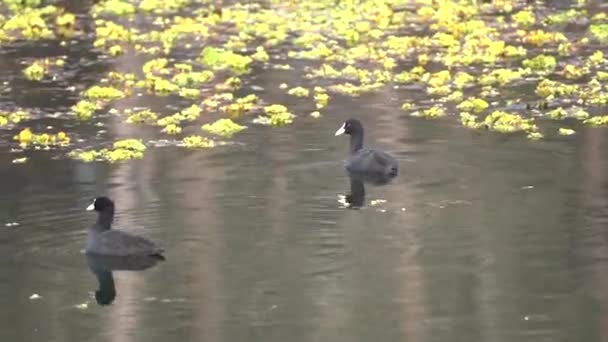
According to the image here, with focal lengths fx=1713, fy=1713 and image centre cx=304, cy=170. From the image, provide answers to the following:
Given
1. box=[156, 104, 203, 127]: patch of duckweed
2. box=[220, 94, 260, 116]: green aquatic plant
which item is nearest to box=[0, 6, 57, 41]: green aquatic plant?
box=[220, 94, 260, 116]: green aquatic plant

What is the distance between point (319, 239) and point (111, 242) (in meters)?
1.98

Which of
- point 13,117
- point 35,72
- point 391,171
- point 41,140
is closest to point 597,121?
point 391,171

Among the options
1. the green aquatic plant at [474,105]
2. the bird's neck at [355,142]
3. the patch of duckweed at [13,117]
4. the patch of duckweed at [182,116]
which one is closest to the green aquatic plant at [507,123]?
the green aquatic plant at [474,105]

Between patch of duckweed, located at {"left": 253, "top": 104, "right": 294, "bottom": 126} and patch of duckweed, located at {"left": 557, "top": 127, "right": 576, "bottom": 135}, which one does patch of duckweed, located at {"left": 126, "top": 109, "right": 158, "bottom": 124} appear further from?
patch of duckweed, located at {"left": 557, "top": 127, "right": 576, "bottom": 135}

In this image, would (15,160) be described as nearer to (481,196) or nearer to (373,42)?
(481,196)

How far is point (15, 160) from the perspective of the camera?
20094 mm

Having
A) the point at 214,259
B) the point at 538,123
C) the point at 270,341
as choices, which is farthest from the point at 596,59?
the point at 270,341

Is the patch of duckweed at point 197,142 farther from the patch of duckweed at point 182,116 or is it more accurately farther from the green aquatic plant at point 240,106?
the green aquatic plant at point 240,106

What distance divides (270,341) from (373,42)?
49.6ft

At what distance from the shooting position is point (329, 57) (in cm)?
2642

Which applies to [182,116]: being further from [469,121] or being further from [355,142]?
[469,121]

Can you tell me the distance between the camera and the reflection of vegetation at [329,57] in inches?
882

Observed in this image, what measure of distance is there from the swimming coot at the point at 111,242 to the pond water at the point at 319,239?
157mm

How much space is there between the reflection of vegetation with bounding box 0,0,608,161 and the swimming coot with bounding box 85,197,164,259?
3959mm
